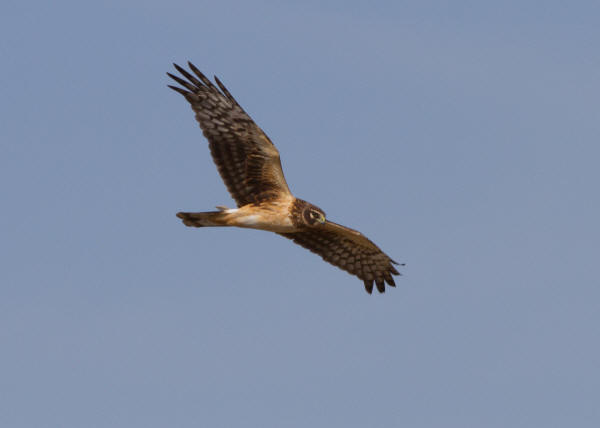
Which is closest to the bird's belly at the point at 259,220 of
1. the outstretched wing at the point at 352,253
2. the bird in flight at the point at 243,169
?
the bird in flight at the point at 243,169

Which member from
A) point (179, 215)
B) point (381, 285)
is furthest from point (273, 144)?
point (381, 285)

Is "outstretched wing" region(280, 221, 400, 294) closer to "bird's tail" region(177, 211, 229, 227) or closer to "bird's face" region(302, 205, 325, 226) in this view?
"bird's face" region(302, 205, 325, 226)

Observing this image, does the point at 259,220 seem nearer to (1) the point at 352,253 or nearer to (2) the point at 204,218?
(2) the point at 204,218

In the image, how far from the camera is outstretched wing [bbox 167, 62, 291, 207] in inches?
832

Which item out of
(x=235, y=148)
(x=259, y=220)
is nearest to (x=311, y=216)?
(x=259, y=220)

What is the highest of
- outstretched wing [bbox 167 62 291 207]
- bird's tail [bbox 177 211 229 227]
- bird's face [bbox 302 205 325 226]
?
outstretched wing [bbox 167 62 291 207]

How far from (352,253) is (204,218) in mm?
3856

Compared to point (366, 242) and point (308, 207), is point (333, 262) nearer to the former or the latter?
point (366, 242)

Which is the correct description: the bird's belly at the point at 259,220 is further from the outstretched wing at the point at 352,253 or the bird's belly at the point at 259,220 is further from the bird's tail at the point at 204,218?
the outstretched wing at the point at 352,253

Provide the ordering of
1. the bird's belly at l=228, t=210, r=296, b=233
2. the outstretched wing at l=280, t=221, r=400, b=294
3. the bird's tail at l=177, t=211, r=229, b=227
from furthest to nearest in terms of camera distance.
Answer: the outstretched wing at l=280, t=221, r=400, b=294 < the bird's belly at l=228, t=210, r=296, b=233 < the bird's tail at l=177, t=211, r=229, b=227

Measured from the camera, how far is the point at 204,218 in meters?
20.8

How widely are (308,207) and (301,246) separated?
2.07m

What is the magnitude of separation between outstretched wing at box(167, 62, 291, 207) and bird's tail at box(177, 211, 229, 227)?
60 cm

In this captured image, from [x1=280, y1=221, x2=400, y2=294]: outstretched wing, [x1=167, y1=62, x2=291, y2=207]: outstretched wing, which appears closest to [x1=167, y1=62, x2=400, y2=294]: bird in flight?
[x1=167, y1=62, x2=291, y2=207]: outstretched wing
